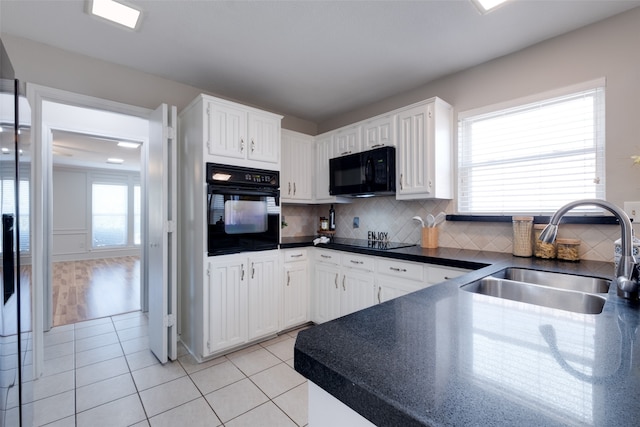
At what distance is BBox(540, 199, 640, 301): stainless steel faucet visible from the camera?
3.27 feet

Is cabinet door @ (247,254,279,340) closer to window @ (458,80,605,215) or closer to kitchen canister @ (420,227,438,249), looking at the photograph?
kitchen canister @ (420,227,438,249)

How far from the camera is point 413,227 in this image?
2.91 meters

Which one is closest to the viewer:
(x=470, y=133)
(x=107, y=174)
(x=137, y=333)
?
(x=470, y=133)

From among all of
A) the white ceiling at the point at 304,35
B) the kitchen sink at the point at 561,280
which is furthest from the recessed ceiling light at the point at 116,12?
the kitchen sink at the point at 561,280

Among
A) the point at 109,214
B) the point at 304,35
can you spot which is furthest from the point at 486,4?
the point at 109,214

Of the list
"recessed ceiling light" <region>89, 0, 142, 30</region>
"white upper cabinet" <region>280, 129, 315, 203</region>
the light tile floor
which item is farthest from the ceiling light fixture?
the light tile floor

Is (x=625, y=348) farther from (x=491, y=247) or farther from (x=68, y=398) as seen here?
(x=68, y=398)

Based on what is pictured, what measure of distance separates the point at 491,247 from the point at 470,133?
1.02 meters

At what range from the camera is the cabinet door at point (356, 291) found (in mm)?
2541

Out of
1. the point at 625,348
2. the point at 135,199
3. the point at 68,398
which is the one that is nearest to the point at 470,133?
the point at 625,348

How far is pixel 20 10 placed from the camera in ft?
5.99

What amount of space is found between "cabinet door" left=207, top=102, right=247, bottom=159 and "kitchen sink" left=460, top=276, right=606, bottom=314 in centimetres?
205

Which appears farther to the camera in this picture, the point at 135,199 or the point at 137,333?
the point at 135,199

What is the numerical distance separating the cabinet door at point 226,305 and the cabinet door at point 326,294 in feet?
2.59
